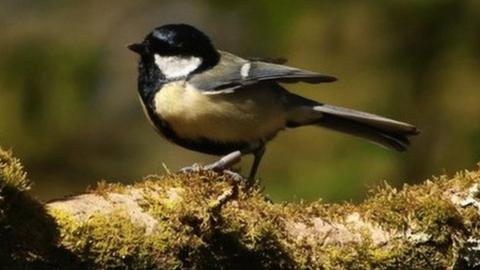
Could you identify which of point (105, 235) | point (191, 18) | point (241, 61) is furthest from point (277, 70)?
point (191, 18)

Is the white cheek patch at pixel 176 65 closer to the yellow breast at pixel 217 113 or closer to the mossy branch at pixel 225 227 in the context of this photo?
the yellow breast at pixel 217 113

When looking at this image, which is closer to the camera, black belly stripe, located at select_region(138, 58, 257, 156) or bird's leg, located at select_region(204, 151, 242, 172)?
bird's leg, located at select_region(204, 151, 242, 172)

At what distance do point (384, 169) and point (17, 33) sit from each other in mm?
1803

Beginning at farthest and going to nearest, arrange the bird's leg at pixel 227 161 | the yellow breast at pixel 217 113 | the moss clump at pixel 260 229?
1. the yellow breast at pixel 217 113
2. the bird's leg at pixel 227 161
3. the moss clump at pixel 260 229

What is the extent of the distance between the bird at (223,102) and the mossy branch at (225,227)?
77 centimetres

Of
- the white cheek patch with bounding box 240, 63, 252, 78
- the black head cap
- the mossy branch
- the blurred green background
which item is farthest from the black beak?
the blurred green background

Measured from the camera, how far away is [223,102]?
3.39 metres

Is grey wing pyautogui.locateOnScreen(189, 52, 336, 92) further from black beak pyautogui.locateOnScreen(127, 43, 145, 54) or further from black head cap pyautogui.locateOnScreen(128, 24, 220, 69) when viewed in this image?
black beak pyautogui.locateOnScreen(127, 43, 145, 54)

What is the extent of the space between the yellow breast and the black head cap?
16 centimetres

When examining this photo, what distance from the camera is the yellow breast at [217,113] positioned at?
3.30m

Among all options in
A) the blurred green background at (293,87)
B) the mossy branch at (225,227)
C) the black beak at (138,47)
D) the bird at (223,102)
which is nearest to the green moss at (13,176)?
the mossy branch at (225,227)

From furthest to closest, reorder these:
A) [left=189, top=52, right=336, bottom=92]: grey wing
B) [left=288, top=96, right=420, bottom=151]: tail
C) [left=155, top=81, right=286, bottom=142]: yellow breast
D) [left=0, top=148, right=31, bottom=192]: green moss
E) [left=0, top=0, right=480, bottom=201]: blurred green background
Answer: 1. [left=0, top=0, right=480, bottom=201]: blurred green background
2. [left=288, top=96, right=420, bottom=151]: tail
3. [left=189, top=52, right=336, bottom=92]: grey wing
4. [left=155, top=81, right=286, bottom=142]: yellow breast
5. [left=0, top=148, right=31, bottom=192]: green moss

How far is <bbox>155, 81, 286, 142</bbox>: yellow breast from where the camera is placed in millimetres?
3305

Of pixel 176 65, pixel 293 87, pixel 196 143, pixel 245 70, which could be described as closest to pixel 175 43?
pixel 176 65
